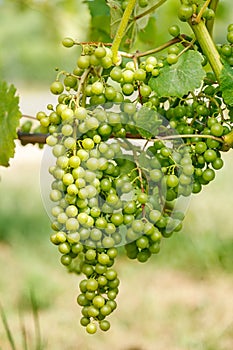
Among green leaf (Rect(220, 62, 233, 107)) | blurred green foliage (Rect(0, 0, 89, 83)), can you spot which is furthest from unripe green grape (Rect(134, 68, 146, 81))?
blurred green foliage (Rect(0, 0, 89, 83))

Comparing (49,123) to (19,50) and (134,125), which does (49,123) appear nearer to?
(134,125)

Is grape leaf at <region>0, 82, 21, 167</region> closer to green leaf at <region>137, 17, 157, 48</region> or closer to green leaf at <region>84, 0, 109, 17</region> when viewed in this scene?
green leaf at <region>84, 0, 109, 17</region>

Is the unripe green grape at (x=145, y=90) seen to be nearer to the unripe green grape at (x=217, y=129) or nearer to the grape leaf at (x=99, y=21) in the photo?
the unripe green grape at (x=217, y=129)

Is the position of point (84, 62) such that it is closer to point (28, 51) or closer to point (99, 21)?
point (99, 21)

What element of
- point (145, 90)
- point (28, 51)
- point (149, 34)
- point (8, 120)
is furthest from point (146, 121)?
point (28, 51)

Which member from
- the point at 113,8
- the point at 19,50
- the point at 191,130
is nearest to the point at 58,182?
the point at 191,130

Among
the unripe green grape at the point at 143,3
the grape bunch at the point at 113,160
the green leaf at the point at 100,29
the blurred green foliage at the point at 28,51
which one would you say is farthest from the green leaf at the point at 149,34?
the blurred green foliage at the point at 28,51
